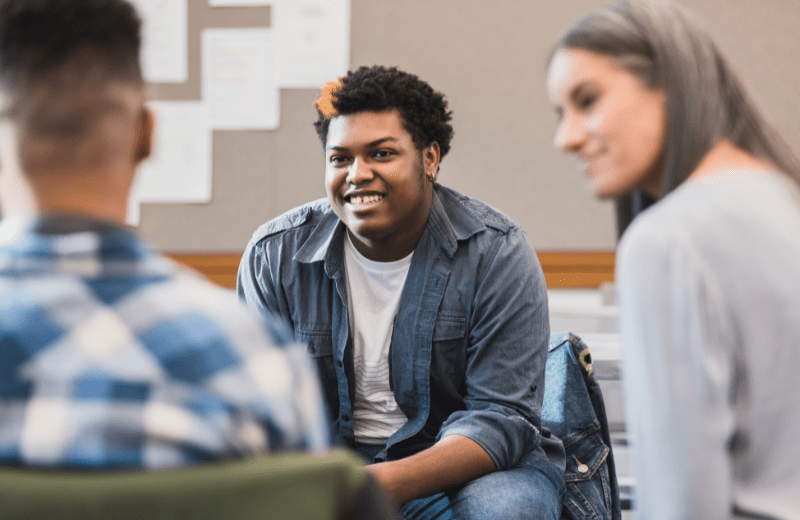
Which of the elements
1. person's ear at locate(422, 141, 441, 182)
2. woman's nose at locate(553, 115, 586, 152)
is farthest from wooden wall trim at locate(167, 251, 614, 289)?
woman's nose at locate(553, 115, 586, 152)

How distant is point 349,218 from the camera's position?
1.43 meters

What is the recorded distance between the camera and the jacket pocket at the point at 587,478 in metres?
1.32

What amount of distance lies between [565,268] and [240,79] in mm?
1405

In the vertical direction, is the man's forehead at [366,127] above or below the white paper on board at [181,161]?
above

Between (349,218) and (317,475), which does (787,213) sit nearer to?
(317,475)

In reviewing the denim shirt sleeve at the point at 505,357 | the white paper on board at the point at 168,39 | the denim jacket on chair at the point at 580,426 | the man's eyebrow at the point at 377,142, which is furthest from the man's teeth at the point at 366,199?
the white paper on board at the point at 168,39

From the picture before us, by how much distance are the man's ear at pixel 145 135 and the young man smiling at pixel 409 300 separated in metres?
0.76

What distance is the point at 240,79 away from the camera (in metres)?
2.59

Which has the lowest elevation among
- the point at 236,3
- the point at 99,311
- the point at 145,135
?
the point at 99,311

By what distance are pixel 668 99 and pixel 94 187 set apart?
54cm

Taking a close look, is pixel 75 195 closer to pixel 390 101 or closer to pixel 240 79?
pixel 390 101

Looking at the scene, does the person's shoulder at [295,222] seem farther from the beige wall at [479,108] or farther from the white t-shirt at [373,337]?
the beige wall at [479,108]

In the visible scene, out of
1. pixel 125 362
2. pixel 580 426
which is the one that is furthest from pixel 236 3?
pixel 125 362

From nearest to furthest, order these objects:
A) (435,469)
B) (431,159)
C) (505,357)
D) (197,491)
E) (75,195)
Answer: (197,491)
(75,195)
(435,469)
(505,357)
(431,159)
